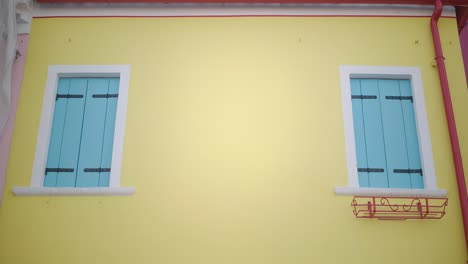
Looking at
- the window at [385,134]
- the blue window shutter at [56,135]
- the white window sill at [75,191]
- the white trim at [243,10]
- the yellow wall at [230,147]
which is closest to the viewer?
the yellow wall at [230,147]

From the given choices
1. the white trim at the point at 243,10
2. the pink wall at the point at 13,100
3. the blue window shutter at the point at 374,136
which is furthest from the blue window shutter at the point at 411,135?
the pink wall at the point at 13,100

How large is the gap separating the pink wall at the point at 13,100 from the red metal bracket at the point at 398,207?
3906 mm

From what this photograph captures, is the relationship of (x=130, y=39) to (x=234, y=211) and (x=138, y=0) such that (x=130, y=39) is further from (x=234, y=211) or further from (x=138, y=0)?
(x=234, y=211)

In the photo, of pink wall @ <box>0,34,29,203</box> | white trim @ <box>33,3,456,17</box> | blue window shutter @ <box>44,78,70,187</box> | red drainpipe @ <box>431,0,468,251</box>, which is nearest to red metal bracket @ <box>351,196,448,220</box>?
red drainpipe @ <box>431,0,468,251</box>

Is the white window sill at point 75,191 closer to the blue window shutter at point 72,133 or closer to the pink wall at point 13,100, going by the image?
the blue window shutter at point 72,133

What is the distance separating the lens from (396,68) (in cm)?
621

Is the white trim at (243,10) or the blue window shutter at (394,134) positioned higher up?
the white trim at (243,10)

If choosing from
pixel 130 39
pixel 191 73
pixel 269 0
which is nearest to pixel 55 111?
pixel 130 39

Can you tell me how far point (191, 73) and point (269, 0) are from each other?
4.41 feet

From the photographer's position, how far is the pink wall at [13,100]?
594 centimetres

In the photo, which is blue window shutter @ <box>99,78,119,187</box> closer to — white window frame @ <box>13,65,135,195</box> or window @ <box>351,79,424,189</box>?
white window frame @ <box>13,65,135,195</box>

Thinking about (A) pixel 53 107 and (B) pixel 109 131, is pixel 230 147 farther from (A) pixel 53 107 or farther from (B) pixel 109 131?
(A) pixel 53 107

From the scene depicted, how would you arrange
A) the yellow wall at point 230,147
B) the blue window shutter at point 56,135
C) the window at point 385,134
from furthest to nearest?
the blue window shutter at point 56,135
the window at point 385,134
the yellow wall at point 230,147

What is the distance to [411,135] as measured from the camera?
6.00 m
